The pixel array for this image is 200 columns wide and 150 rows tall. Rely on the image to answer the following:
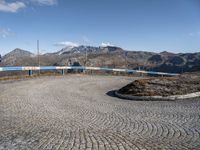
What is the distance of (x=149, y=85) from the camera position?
21.3m

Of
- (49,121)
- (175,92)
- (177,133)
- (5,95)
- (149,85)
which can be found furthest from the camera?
(149,85)

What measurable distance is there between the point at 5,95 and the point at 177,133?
12531 millimetres

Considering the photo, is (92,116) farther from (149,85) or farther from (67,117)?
(149,85)

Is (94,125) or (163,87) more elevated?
(163,87)

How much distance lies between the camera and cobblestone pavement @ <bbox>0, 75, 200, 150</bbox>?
26.0ft

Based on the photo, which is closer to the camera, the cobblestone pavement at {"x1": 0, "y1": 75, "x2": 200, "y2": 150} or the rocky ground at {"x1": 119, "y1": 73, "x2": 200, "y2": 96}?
the cobblestone pavement at {"x1": 0, "y1": 75, "x2": 200, "y2": 150}

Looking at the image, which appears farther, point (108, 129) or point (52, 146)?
point (108, 129)

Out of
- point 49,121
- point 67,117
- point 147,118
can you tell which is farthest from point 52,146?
point 147,118

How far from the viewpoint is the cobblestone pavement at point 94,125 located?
7.94m

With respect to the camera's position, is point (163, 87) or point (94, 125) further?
point (163, 87)

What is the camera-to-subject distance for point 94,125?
1058 cm

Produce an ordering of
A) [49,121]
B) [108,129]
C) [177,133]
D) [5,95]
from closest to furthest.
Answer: [177,133] → [108,129] → [49,121] → [5,95]

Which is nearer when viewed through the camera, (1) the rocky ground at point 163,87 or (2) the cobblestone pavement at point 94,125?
(2) the cobblestone pavement at point 94,125

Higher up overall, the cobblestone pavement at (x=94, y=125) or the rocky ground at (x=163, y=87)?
the rocky ground at (x=163, y=87)
